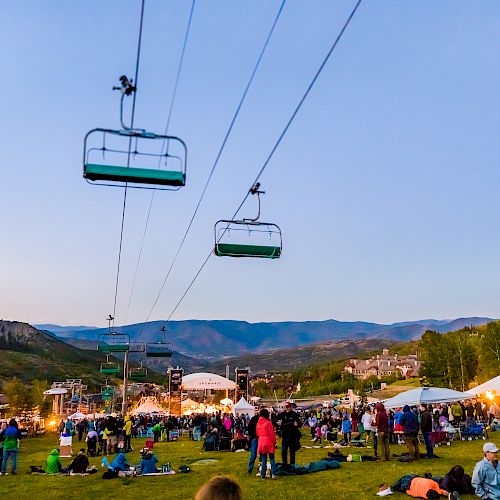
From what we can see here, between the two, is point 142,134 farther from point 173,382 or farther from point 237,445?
point 173,382

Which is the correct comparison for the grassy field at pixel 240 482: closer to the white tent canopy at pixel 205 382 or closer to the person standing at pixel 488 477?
the person standing at pixel 488 477

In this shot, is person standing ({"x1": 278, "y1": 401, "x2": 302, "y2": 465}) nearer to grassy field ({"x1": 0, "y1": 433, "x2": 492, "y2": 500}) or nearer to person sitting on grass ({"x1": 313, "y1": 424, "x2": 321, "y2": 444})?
grassy field ({"x1": 0, "y1": 433, "x2": 492, "y2": 500})

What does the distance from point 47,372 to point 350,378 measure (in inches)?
3782

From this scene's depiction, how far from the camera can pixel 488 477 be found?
8.45 metres

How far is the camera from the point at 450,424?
81.4 ft

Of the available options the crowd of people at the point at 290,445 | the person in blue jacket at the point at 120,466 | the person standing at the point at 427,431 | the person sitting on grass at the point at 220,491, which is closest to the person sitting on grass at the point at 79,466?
the crowd of people at the point at 290,445

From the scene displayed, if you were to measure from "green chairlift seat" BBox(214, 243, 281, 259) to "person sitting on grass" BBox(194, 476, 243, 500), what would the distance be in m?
9.10

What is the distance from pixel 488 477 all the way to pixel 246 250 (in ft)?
21.0

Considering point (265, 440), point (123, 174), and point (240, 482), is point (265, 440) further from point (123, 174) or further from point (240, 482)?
point (123, 174)

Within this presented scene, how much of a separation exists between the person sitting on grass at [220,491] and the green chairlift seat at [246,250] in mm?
9101

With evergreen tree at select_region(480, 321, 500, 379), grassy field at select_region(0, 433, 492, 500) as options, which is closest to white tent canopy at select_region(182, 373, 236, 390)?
grassy field at select_region(0, 433, 492, 500)

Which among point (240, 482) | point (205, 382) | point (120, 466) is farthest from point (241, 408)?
point (240, 482)

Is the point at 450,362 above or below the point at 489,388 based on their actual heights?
above

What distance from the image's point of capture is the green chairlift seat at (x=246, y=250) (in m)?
12.3
